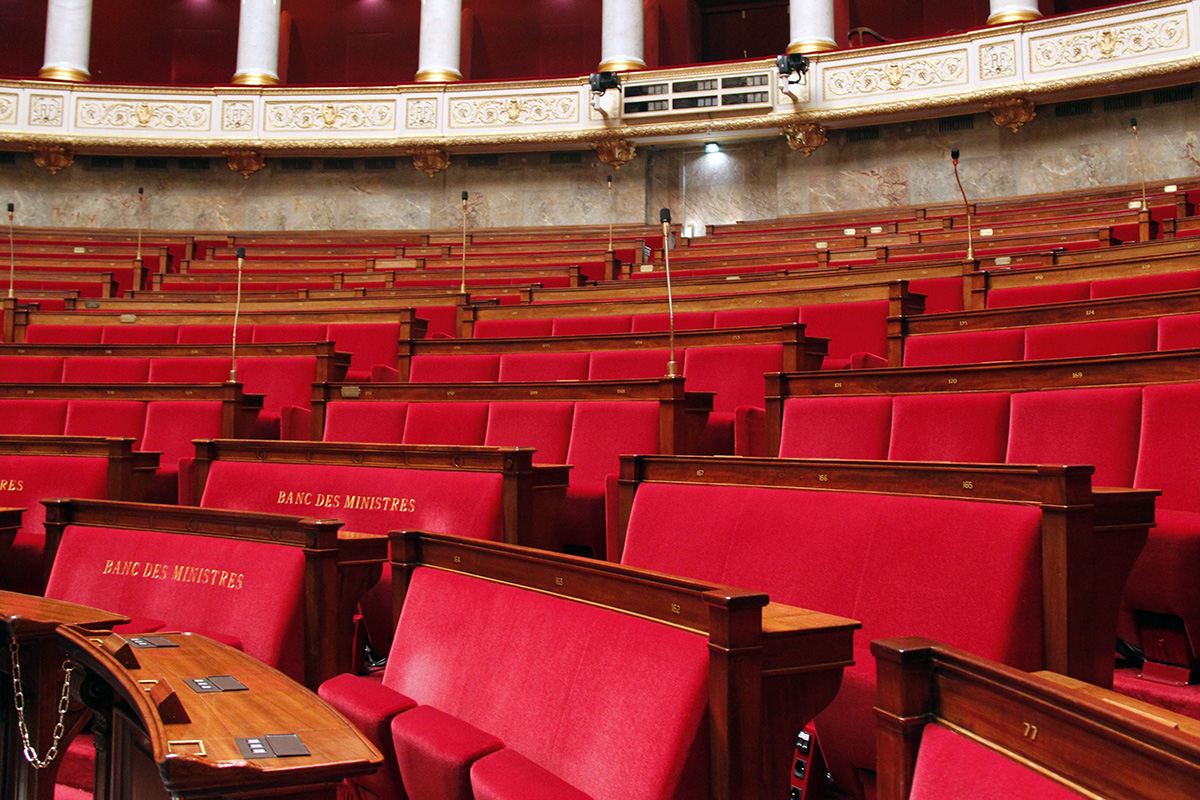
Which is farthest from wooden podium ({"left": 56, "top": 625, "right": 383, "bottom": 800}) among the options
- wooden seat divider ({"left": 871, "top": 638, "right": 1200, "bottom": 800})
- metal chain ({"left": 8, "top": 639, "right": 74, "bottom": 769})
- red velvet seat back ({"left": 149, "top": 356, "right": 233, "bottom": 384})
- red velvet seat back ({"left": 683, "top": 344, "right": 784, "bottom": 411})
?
red velvet seat back ({"left": 149, "top": 356, "right": 233, "bottom": 384})

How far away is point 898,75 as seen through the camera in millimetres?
2922

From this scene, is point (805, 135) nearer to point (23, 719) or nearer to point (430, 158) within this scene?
point (430, 158)

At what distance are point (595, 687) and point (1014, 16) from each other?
9.81 feet

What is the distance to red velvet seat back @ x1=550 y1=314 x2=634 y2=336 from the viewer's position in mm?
1505

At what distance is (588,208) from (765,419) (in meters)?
2.52

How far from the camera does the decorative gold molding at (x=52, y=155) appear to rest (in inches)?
128

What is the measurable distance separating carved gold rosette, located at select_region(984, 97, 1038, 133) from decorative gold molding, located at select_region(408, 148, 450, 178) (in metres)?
1.74

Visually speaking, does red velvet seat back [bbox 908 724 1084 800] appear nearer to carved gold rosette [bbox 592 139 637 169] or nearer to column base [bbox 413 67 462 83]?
carved gold rosette [bbox 592 139 637 169]

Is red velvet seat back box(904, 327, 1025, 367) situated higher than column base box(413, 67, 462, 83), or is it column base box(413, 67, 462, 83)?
column base box(413, 67, 462, 83)

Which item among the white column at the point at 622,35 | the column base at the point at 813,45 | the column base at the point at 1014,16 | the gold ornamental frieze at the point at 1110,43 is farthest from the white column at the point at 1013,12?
the white column at the point at 622,35

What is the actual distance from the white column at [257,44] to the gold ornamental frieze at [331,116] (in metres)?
0.17

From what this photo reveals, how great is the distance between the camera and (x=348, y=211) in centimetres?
346

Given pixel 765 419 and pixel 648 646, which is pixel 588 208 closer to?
pixel 765 419

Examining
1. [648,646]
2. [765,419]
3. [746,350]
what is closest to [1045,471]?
[648,646]
